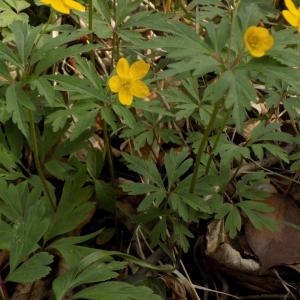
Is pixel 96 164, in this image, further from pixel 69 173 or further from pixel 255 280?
pixel 255 280

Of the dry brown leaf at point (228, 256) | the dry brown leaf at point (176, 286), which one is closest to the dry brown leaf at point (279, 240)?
the dry brown leaf at point (228, 256)

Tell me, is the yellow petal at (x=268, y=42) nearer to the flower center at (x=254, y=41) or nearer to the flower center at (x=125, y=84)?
the flower center at (x=254, y=41)

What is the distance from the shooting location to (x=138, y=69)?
1.69 meters

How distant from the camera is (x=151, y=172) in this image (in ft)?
5.92

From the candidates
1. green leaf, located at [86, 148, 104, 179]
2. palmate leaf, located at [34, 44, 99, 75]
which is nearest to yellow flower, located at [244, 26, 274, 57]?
palmate leaf, located at [34, 44, 99, 75]

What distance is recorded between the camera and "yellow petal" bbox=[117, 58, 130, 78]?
1.65 m

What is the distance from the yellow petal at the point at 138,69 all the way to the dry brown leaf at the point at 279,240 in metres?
0.73

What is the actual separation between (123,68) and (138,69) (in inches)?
2.1

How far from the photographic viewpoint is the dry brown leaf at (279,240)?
6.16ft

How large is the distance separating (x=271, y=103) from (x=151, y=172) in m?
0.53

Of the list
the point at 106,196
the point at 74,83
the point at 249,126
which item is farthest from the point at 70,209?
the point at 249,126

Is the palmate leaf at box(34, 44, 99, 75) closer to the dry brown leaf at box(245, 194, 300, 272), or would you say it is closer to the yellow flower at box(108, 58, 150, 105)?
the yellow flower at box(108, 58, 150, 105)

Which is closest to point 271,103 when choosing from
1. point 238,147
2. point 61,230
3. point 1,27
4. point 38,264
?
point 238,147

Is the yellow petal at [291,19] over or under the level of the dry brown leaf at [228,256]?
over
